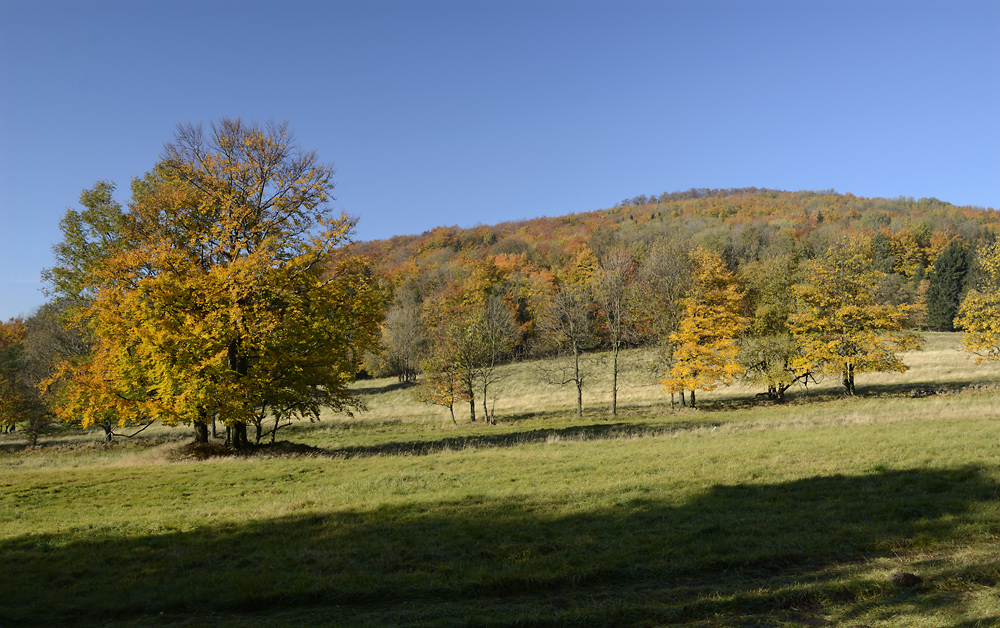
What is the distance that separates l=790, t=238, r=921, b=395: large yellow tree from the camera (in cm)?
3597

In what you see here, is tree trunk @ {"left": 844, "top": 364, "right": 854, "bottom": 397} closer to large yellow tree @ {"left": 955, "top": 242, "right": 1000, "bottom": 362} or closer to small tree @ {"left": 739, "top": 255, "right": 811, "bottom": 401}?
small tree @ {"left": 739, "top": 255, "right": 811, "bottom": 401}

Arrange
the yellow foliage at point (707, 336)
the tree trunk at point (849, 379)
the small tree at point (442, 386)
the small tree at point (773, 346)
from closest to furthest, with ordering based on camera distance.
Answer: the yellow foliage at point (707, 336), the tree trunk at point (849, 379), the small tree at point (773, 346), the small tree at point (442, 386)

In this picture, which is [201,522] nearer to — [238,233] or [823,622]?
[823,622]

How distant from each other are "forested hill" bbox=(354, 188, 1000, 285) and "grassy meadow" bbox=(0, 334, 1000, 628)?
64.8m

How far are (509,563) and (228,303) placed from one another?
15695mm

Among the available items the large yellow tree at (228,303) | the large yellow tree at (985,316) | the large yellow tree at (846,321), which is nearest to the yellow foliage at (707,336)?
the large yellow tree at (846,321)

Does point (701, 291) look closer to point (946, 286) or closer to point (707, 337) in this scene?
point (707, 337)

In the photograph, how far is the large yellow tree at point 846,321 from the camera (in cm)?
Answer: 3597

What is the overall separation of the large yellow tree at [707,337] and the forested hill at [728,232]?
39.9 m

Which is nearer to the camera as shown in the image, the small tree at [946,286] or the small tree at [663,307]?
the small tree at [663,307]

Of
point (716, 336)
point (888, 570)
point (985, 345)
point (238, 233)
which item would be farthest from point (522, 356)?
point (888, 570)

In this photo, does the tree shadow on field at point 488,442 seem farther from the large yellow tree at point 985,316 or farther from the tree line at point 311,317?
the large yellow tree at point 985,316

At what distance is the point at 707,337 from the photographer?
36.3 m

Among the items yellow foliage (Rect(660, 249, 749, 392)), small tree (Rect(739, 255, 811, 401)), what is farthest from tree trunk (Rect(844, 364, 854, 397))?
yellow foliage (Rect(660, 249, 749, 392))
